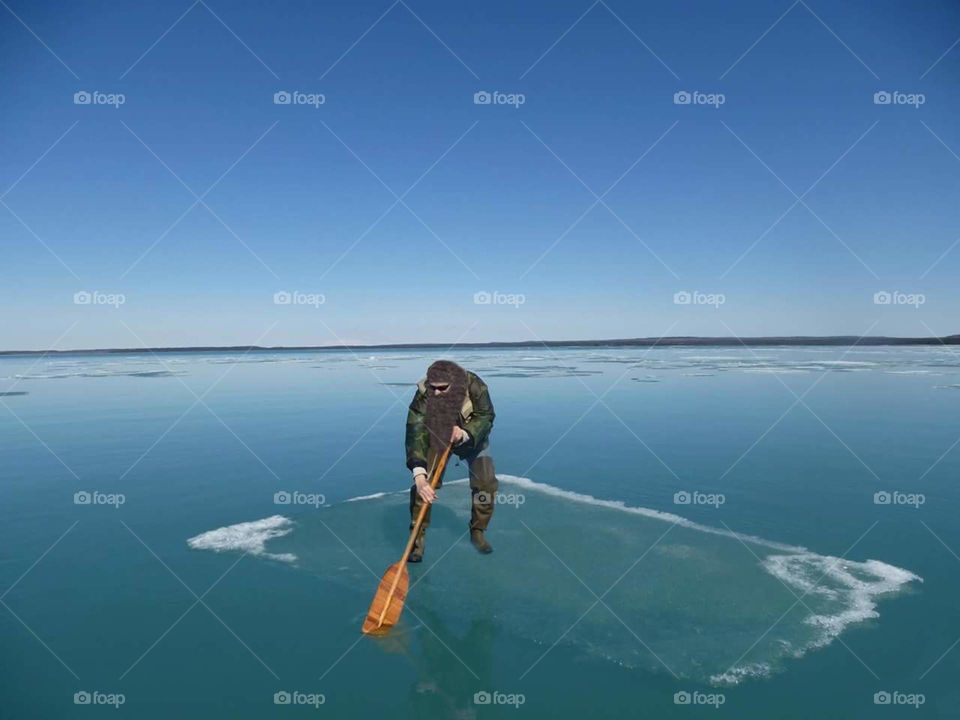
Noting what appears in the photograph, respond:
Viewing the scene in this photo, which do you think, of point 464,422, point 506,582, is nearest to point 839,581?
point 506,582

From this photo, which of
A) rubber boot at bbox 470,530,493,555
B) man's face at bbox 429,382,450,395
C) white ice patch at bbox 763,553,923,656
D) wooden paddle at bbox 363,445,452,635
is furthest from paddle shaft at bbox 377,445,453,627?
white ice patch at bbox 763,553,923,656

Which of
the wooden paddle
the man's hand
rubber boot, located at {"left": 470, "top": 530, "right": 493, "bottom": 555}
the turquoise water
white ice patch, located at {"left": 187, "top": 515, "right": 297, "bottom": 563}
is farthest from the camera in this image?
white ice patch, located at {"left": 187, "top": 515, "right": 297, "bottom": 563}

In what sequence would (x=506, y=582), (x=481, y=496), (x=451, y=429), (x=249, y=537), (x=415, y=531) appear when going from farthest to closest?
(x=249, y=537)
(x=481, y=496)
(x=451, y=429)
(x=506, y=582)
(x=415, y=531)

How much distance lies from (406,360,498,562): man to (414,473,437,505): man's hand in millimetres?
A: 13

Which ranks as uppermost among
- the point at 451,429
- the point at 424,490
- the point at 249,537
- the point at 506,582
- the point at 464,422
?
the point at 464,422

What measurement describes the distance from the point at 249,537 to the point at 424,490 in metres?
2.50

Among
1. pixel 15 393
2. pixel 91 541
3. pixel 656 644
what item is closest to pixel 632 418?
pixel 656 644

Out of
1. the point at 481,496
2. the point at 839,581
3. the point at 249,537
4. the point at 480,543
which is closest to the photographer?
the point at 839,581

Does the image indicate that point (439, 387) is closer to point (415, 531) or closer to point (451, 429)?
point (451, 429)

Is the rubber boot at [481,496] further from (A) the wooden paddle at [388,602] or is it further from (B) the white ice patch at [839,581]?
(B) the white ice patch at [839,581]

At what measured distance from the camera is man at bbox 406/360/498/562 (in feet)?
16.8

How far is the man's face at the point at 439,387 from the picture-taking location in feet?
16.9

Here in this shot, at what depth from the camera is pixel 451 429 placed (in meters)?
5.12

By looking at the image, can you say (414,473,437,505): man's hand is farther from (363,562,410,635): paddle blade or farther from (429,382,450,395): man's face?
(429,382,450,395): man's face
